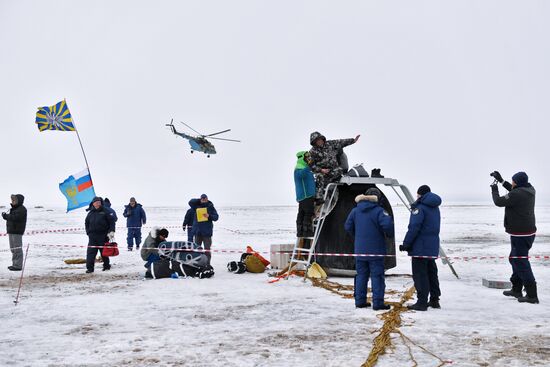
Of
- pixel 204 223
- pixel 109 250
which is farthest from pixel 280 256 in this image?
pixel 109 250

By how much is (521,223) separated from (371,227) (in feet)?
7.85

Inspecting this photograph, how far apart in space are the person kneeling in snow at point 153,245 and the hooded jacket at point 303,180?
322 cm

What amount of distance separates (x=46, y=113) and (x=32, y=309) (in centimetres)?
856

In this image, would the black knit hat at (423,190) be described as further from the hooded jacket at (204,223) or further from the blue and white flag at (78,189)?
the blue and white flag at (78,189)

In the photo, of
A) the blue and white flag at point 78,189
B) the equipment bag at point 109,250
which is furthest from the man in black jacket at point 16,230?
the equipment bag at point 109,250

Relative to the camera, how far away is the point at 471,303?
712 centimetres

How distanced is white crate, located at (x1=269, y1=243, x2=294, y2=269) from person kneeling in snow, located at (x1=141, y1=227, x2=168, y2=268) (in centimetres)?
250

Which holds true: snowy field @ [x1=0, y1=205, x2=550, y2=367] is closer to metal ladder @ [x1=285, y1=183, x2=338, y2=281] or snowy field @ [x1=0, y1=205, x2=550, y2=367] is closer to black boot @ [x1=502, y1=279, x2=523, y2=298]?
black boot @ [x1=502, y1=279, x2=523, y2=298]

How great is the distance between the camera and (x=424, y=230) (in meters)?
6.56

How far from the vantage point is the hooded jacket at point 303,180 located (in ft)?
31.3

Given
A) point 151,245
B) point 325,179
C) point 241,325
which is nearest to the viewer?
point 241,325

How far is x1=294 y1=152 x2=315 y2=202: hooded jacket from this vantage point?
954 centimetres

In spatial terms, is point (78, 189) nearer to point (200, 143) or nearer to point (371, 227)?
point (371, 227)

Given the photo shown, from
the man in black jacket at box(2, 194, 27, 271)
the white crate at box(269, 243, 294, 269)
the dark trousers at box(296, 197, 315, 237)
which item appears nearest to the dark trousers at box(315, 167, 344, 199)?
the dark trousers at box(296, 197, 315, 237)
